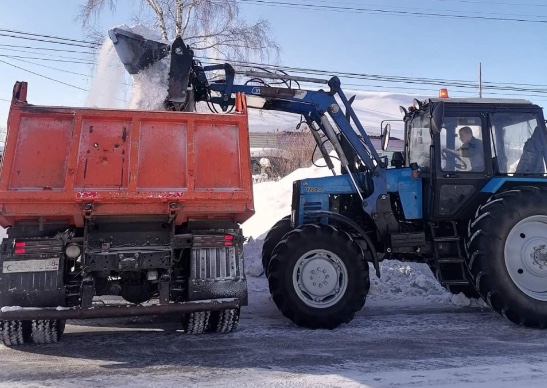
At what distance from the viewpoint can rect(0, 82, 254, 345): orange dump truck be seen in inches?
185

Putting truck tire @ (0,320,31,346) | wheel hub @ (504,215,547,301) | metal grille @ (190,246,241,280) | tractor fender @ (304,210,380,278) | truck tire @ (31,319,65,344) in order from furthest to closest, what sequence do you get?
tractor fender @ (304,210,380,278), wheel hub @ (504,215,547,301), metal grille @ (190,246,241,280), truck tire @ (31,319,65,344), truck tire @ (0,320,31,346)

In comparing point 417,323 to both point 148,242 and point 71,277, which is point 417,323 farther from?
point 71,277

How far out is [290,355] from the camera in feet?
15.6

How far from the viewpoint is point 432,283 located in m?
8.02

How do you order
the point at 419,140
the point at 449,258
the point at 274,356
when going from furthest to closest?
1. the point at 419,140
2. the point at 449,258
3. the point at 274,356

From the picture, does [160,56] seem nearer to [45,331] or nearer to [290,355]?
[45,331]

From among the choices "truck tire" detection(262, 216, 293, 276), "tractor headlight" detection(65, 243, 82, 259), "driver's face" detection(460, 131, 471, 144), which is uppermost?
"driver's face" detection(460, 131, 471, 144)

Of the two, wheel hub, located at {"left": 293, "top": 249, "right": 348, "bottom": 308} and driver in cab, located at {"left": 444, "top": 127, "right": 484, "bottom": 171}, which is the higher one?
driver in cab, located at {"left": 444, "top": 127, "right": 484, "bottom": 171}

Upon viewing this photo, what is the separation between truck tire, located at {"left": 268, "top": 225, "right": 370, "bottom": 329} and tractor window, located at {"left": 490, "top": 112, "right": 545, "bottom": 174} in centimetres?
226

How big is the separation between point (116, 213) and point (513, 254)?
447 centimetres

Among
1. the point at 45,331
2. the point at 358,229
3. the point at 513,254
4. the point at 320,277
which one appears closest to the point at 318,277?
the point at 320,277

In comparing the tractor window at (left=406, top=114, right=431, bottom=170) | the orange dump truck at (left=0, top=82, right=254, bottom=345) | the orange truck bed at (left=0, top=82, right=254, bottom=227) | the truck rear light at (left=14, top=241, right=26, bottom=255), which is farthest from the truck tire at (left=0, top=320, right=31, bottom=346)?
the tractor window at (left=406, top=114, right=431, bottom=170)

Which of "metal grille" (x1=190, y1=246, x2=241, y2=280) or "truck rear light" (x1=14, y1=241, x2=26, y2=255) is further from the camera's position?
"metal grille" (x1=190, y1=246, x2=241, y2=280)

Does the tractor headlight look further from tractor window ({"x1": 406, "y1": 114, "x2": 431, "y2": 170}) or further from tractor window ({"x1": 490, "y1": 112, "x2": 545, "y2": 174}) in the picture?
tractor window ({"x1": 490, "y1": 112, "x2": 545, "y2": 174})
